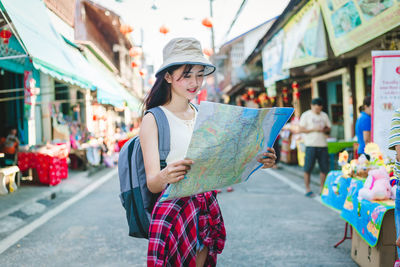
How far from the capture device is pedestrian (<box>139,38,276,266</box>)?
1892 mm

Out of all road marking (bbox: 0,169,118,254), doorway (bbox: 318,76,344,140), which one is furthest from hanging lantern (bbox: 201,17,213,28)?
road marking (bbox: 0,169,118,254)

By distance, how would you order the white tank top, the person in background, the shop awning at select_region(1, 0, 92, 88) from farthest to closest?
the person in background
the shop awning at select_region(1, 0, 92, 88)
the white tank top

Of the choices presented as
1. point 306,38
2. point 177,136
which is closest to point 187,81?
point 177,136

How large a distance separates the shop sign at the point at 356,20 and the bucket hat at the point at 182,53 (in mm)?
4257

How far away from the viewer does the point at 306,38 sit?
8047 mm

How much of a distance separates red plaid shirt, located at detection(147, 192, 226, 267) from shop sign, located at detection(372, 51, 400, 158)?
310 cm

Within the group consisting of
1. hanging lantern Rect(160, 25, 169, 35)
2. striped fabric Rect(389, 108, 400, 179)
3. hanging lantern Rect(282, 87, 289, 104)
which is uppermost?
hanging lantern Rect(160, 25, 169, 35)

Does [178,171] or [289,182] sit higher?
[178,171]

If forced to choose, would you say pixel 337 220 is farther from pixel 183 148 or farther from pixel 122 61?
pixel 122 61

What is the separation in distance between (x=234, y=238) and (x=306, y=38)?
4979mm

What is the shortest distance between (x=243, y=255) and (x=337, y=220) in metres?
2.15

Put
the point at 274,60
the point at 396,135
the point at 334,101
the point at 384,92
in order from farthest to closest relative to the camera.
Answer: the point at 334,101 < the point at 274,60 < the point at 384,92 < the point at 396,135

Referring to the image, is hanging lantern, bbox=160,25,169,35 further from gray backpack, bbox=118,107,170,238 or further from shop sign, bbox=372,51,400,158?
gray backpack, bbox=118,107,170,238

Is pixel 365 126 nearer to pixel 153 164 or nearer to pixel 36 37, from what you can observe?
pixel 153 164
